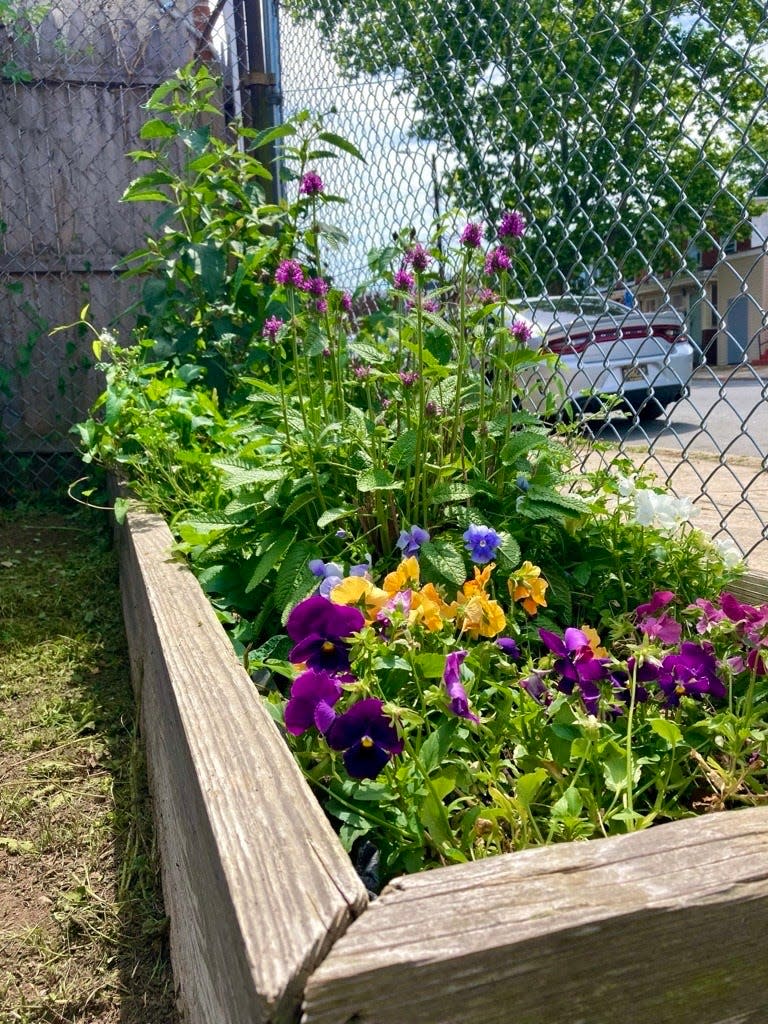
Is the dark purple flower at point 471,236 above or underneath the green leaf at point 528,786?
above

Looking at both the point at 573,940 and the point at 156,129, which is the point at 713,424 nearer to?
the point at 156,129

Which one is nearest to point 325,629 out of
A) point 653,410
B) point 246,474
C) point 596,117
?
point 246,474

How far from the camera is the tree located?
1417 mm

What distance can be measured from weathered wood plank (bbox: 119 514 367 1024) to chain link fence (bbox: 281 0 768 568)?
36.9 inches

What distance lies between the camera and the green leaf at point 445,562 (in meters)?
1.46

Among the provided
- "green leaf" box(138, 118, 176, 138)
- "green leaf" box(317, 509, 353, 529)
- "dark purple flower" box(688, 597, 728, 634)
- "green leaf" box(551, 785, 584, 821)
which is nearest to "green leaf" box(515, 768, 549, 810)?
"green leaf" box(551, 785, 584, 821)

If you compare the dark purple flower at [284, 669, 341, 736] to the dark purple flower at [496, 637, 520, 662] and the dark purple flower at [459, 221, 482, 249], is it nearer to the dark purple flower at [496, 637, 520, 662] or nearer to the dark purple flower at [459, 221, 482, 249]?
the dark purple flower at [496, 637, 520, 662]

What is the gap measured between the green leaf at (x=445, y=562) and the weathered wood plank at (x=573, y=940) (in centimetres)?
70

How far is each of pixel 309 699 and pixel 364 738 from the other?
84 millimetres

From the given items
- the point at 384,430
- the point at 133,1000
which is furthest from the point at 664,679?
the point at 133,1000

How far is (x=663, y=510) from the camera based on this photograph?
5.07ft

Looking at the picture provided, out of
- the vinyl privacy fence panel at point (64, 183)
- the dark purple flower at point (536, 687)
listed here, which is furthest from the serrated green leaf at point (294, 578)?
the vinyl privacy fence panel at point (64, 183)

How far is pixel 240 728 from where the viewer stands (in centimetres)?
96

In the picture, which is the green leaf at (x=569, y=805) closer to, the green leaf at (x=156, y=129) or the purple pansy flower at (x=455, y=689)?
the purple pansy flower at (x=455, y=689)
